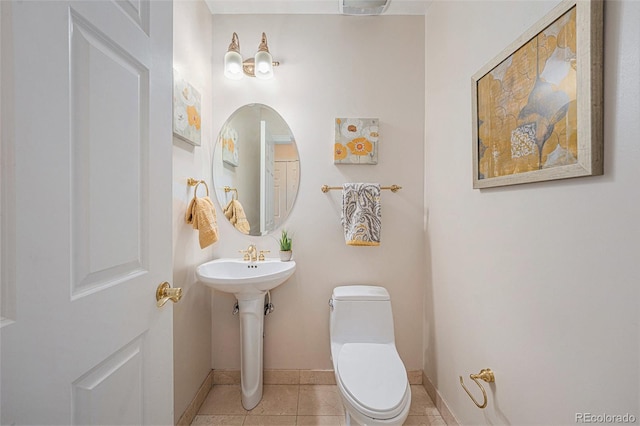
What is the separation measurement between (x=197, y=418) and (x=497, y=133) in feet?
6.81

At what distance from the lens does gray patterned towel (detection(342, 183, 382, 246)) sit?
1.71 metres

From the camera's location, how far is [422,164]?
1.90 metres

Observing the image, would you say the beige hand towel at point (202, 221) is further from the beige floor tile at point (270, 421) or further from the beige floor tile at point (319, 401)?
the beige floor tile at point (319, 401)

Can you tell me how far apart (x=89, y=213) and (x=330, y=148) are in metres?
1.48

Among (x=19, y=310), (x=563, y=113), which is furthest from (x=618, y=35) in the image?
(x=19, y=310)

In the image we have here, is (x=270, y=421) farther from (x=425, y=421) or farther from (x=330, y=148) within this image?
(x=330, y=148)

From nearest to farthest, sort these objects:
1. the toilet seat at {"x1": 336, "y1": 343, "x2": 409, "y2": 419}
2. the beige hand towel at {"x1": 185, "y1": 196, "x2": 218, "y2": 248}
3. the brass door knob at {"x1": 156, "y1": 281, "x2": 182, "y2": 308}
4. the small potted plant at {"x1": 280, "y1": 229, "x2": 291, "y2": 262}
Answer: the brass door knob at {"x1": 156, "y1": 281, "x2": 182, "y2": 308}, the toilet seat at {"x1": 336, "y1": 343, "x2": 409, "y2": 419}, the beige hand towel at {"x1": 185, "y1": 196, "x2": 218, "y2": 248}, the small potted plant at {"x1": 280, "y1": 229, "x2": 291, "y2": 262}

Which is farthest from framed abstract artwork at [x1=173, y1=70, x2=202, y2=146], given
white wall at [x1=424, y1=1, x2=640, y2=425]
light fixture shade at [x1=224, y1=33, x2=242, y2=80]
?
white wall at [x1=424, y1=1, x2=640, y2=425]

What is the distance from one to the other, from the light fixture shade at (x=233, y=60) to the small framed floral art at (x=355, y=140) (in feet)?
2.25

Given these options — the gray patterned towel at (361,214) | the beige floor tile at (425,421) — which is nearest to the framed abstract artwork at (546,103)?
the gray patterned towel at (361,214)

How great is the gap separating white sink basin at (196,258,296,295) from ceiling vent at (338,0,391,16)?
1.54 meters

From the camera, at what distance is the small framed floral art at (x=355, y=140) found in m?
1.86

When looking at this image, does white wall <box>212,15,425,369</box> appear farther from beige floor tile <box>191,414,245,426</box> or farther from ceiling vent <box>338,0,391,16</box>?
beige floor tile <box>191,414,245,426</box>

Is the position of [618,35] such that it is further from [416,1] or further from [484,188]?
[416,1]
